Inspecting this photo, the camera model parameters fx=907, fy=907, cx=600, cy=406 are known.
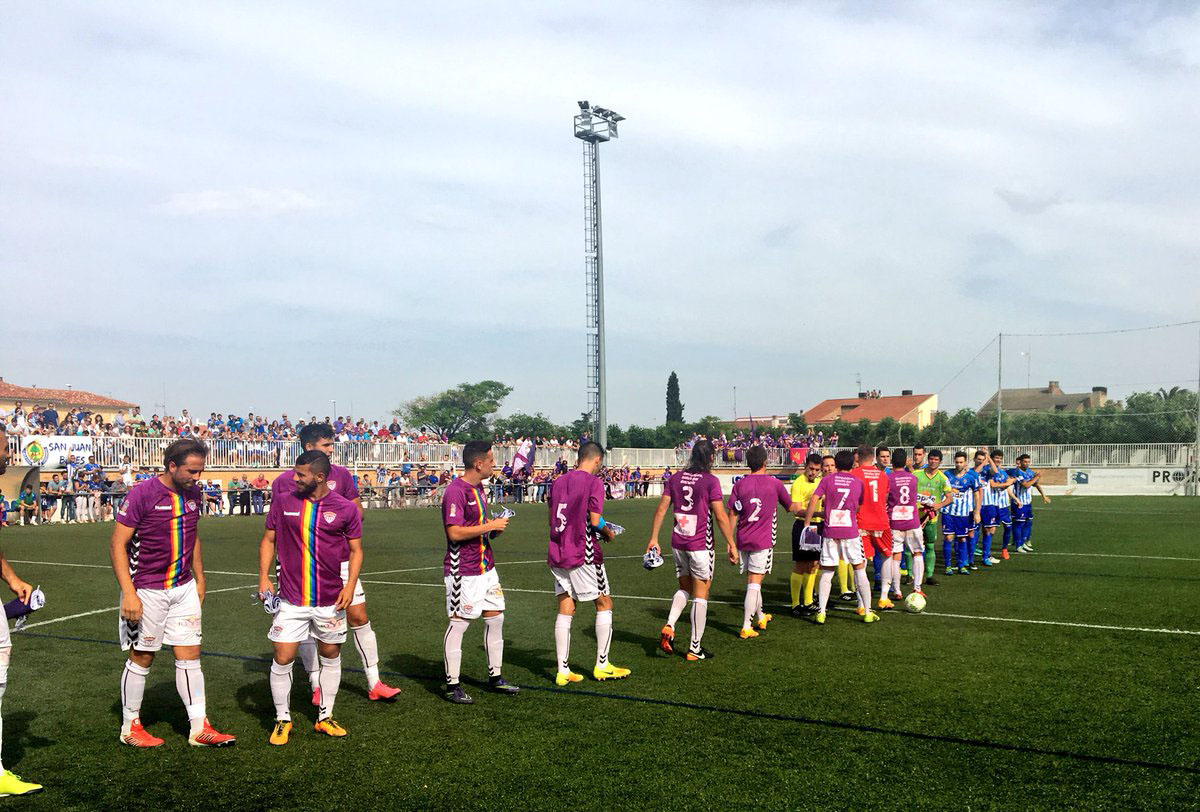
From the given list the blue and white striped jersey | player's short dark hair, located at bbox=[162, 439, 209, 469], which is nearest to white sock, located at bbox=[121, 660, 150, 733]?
player's short dark hair, located at bbox=[162, 439, 209, 469]

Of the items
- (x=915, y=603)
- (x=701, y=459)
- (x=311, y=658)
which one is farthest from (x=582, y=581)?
(x=915, y=603)

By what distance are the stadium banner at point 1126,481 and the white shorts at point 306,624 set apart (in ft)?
153

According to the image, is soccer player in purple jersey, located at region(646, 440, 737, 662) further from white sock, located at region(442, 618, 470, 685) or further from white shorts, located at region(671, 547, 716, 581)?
white sock, located at region(442, 618, 470, 685)

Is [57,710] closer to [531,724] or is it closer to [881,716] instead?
[531,724]

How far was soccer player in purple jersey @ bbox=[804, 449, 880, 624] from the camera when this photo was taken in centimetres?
1067

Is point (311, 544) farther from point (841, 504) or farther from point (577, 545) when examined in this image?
point (841, 504)

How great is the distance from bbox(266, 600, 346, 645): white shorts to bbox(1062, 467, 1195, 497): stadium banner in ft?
153

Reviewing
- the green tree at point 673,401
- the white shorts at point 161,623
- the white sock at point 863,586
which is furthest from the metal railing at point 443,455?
the green tree at point 673,401

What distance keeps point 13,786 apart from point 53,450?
2873 centimetres

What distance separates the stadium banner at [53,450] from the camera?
96.3 feet

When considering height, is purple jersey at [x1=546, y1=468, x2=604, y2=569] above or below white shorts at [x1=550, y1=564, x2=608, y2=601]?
above

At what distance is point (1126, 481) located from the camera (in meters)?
45.7

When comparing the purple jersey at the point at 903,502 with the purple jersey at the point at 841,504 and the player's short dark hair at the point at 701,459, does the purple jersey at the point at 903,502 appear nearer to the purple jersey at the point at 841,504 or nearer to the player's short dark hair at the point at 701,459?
the purple jersey at the point at 841,504

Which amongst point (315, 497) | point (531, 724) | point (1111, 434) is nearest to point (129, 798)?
point (315, 497)
